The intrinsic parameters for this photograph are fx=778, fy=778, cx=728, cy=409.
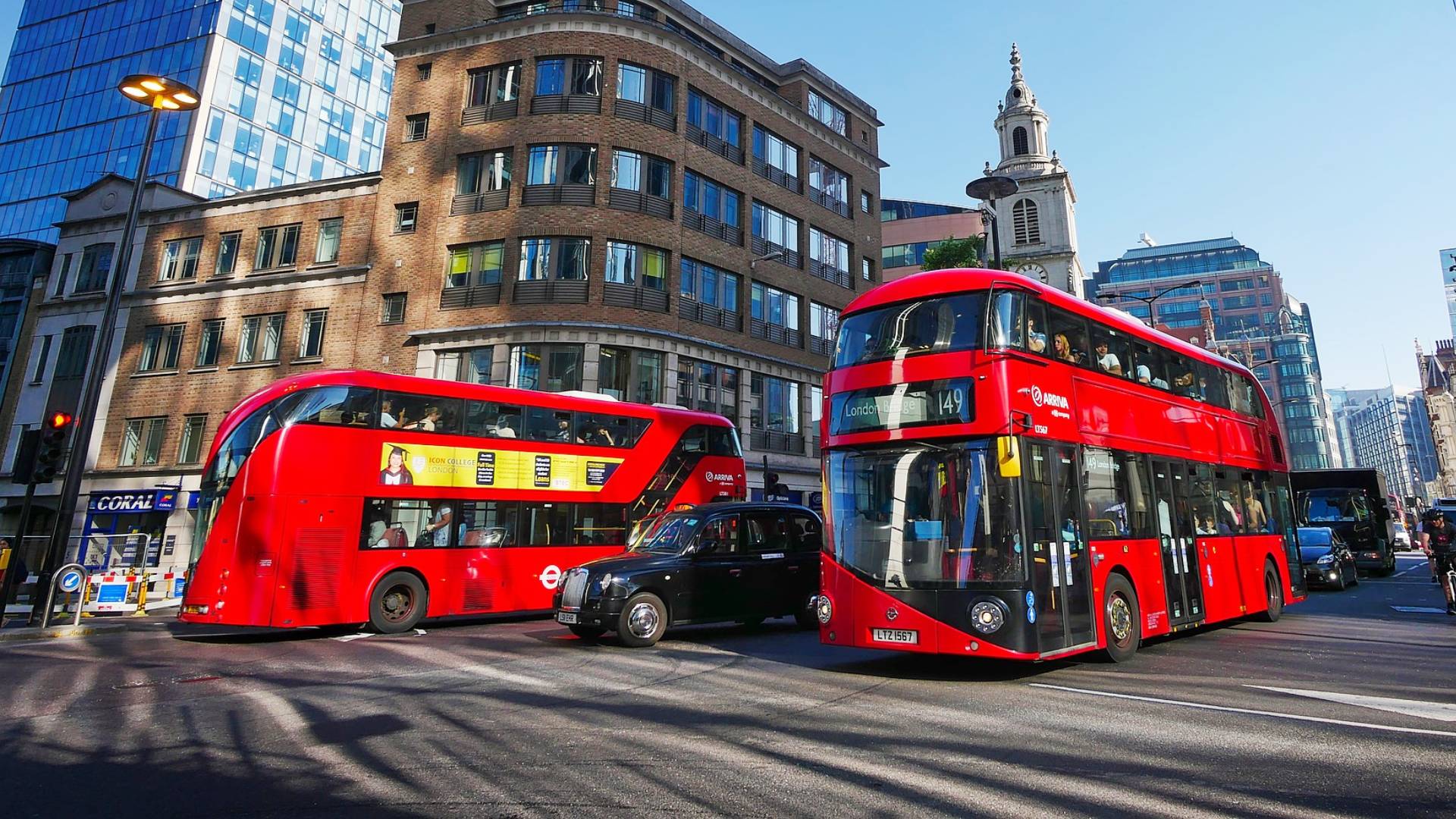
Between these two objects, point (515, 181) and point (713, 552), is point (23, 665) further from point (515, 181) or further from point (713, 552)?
point (515, 181)

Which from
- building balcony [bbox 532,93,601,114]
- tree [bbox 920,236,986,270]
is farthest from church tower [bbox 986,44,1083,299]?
building balcony [bbox 532,93,601,114]

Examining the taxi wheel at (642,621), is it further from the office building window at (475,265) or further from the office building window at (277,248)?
the office building window at (277,248)

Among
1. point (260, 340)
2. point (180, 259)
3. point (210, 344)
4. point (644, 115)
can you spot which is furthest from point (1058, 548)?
point (180, 259)

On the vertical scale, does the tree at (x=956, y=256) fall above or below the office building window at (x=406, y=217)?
above

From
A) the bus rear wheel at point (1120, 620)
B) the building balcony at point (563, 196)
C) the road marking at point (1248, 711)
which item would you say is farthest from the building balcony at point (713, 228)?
the road marking at point (1248, 711)

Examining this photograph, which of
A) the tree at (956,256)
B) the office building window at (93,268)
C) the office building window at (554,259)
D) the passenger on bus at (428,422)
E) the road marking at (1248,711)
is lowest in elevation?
the road marking at (1248,711)

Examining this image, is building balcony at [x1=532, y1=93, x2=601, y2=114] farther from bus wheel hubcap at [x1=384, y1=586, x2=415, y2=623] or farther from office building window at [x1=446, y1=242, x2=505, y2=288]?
bus wheel hubcap at [x1=384, y1=586, x2=415, y2=623]

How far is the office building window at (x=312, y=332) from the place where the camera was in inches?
1156

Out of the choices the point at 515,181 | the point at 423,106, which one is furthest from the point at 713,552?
the point at 423,106

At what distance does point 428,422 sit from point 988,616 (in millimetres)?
10107

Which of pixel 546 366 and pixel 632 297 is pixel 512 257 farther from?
pixel 632 297

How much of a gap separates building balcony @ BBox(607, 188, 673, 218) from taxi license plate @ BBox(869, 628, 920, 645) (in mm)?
21919

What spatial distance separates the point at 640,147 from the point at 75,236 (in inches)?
1041

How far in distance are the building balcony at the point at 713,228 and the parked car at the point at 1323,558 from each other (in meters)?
20.8
